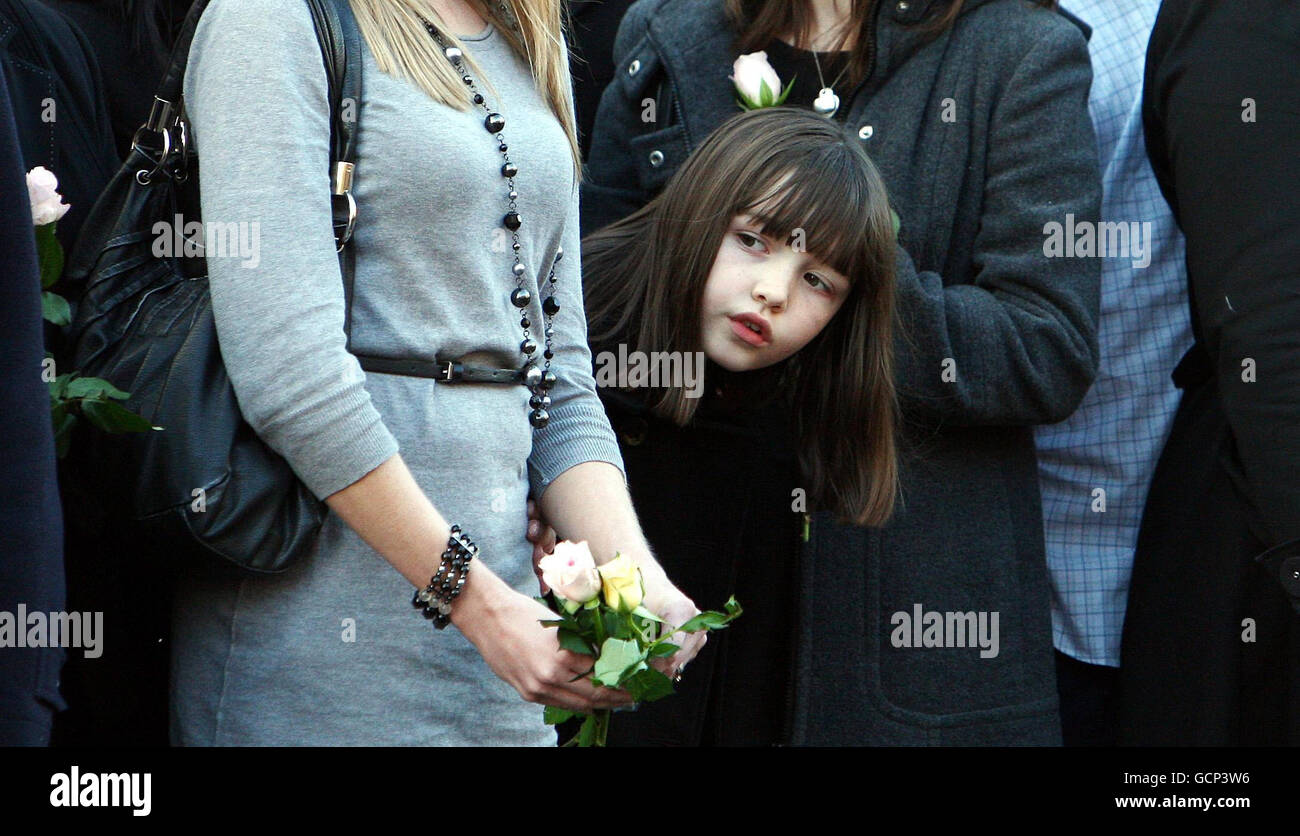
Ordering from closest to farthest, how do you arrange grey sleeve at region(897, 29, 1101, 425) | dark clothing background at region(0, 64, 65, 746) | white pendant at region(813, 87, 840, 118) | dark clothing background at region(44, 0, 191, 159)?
dark clothing background at region(0, 64, 65, 746)
dark clothing background at region(44, 0, 191, 159)
grey sleeve at region(897, 29, 1101, 425)
white pendant at region(813, 87, 840, 118)

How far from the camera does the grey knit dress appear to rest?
1.66m

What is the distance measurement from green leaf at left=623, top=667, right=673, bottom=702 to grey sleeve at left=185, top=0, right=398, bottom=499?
36 centimetres

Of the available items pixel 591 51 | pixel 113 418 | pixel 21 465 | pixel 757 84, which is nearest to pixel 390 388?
pixel 113 418

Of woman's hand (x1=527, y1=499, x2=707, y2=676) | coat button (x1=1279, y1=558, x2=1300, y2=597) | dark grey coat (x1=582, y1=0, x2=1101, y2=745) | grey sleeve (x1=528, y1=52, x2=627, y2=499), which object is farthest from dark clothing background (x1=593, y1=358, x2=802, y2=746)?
coat button (x1=1279, y1=558, x2=1300, y2=597)

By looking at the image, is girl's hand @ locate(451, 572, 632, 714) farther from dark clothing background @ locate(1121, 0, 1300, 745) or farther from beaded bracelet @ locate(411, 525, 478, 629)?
dark clothing background @ locate(1121, 0, 1300, 745)

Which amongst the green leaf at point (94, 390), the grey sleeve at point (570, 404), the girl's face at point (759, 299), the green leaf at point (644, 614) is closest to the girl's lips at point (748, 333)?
the girl's face at point (759, 299)

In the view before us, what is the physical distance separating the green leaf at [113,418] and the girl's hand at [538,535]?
0.51m

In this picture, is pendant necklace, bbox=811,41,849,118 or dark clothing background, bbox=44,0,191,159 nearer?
dark clothing background, bbox=44,0,191,159

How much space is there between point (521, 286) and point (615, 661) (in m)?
0.51

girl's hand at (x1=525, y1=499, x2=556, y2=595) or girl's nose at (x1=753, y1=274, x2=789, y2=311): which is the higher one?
girl's nose at (x1=753, y1=274, x2=789, y2=311)

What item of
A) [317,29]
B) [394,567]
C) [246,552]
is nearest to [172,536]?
[246,552]

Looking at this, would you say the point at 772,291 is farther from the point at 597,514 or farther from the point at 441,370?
the point at 441,370

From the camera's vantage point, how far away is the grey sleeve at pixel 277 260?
165 centimetres
